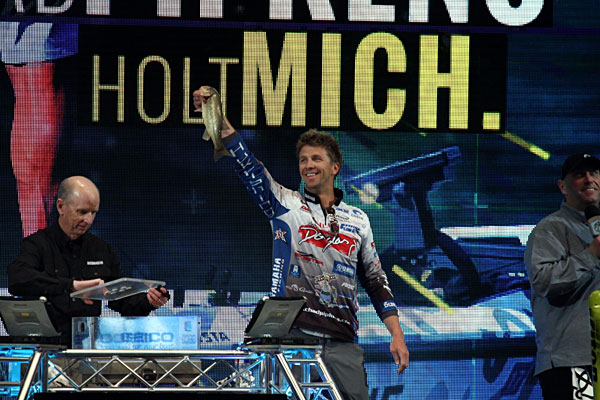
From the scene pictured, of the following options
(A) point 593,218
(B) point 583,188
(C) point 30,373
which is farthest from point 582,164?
(C) point 30,373

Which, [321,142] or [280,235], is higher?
[321,142]

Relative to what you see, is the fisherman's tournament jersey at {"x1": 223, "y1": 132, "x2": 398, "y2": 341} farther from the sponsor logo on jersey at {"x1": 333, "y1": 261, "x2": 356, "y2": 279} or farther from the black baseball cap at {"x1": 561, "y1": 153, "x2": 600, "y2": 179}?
the black baseball cap at {"x1": 561, "y1": 153, "x2": 600, "y2": 179}

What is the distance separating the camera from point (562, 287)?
4094 mm

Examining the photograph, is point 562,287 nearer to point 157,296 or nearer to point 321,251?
point 321,251

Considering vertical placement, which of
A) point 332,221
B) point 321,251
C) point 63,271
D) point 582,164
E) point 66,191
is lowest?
point 63,271

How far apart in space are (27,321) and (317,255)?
134cm

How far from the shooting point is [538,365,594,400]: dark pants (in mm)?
4043

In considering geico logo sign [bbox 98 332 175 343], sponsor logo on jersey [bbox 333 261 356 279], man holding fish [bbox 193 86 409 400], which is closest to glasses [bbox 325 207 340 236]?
man holding fish [bbox 193 86 409 400]

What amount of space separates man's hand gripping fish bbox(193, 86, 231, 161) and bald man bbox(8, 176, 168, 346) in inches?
26.8

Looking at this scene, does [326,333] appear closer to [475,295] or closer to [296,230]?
[296,230]

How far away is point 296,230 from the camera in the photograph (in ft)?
14.5

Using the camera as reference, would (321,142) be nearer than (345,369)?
No

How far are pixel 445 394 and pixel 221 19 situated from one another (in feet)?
8.92

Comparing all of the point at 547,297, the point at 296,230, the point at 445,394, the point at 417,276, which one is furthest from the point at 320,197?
the point at 445,394
